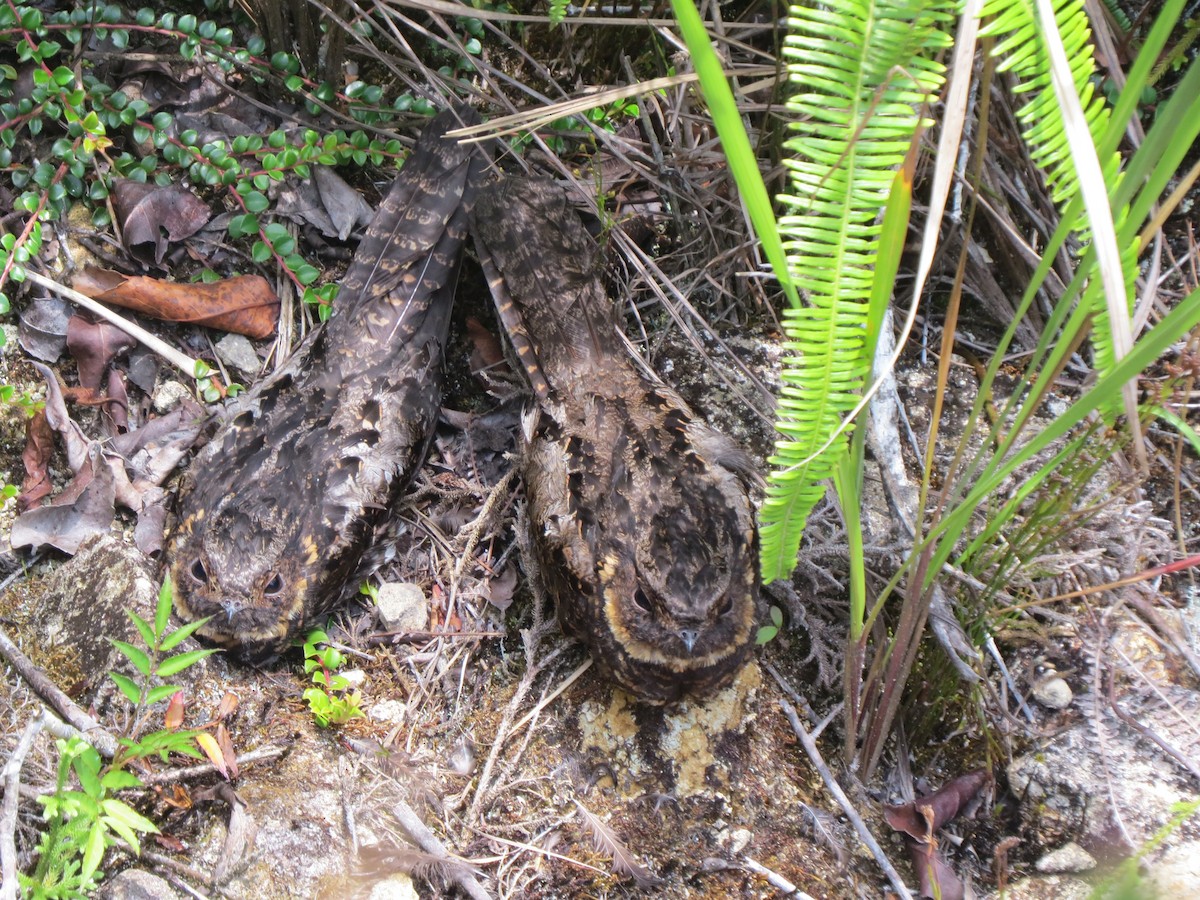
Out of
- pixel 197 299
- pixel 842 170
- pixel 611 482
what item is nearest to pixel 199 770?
pixel 611 482

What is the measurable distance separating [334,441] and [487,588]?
84 cm

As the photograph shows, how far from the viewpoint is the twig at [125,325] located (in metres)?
3.79

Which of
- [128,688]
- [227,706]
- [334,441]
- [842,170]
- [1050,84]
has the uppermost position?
[1050,84]

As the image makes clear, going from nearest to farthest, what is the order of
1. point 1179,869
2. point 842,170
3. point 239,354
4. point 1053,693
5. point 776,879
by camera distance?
1. point 842,170
2. point 1179,869
3. point 776,879
4. point 1053,693
5. point 239,354

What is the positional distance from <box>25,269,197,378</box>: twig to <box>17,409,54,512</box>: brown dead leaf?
445 mm

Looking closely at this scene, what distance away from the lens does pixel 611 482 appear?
3443 millimetres

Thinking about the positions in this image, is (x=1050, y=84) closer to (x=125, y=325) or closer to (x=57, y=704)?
(x=57, y=704)

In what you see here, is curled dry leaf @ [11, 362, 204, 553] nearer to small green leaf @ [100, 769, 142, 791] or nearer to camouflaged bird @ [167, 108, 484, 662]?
camouflaged bird @ [167, 108, 484, 662]

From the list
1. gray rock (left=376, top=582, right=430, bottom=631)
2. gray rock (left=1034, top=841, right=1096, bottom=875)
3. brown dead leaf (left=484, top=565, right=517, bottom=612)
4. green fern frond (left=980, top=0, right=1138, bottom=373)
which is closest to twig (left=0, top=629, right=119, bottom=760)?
gray rock (left=376, top=582, right=430, bottom=631)

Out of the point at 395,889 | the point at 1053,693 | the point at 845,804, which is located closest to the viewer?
the point at 395,889

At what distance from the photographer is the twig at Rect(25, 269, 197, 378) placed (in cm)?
379

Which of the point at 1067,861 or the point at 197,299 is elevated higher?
the point at 197,299

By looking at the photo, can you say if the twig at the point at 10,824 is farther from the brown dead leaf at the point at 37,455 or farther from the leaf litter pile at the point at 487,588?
the brown dead leaf at the point at 37,455

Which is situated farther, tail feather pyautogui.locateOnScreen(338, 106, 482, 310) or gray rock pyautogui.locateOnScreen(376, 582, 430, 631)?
tail feather pyautogui.locateOnScreen(338, 106, 482, 310)
